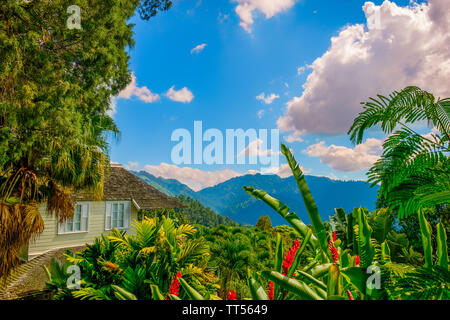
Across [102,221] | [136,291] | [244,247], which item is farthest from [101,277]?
[102,221]

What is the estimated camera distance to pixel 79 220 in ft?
37.6

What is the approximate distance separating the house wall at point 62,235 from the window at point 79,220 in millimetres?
174

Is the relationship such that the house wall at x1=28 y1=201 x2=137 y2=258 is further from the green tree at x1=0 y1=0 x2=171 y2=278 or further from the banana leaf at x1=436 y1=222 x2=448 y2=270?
the banana leaf at x1=436 y1=222 x2=448 y2=270

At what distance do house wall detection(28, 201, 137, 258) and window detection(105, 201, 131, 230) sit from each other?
244 millimetres

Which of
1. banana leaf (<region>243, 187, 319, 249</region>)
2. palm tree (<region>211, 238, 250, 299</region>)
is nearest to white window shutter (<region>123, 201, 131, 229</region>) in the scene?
palm tree (<region>211, 238, 250, 299</region>)

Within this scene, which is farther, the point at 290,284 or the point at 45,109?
the point at 45,109

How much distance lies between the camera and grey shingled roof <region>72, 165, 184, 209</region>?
41.7 feet

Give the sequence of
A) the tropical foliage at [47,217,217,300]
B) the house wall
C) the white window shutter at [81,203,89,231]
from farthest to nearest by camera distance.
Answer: the white window shutter at [81,203,89,231] < the house wall < the tropical foliage at [47,217,217,300]

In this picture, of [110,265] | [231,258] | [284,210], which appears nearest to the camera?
[284,210]

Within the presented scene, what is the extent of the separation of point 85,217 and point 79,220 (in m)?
0.28

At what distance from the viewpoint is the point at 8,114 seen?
493cm

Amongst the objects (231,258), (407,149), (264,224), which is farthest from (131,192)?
(407,149)

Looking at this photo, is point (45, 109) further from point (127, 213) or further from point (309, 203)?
point (127, 213)

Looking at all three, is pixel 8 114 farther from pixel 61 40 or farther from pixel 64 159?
pixel 61 40
